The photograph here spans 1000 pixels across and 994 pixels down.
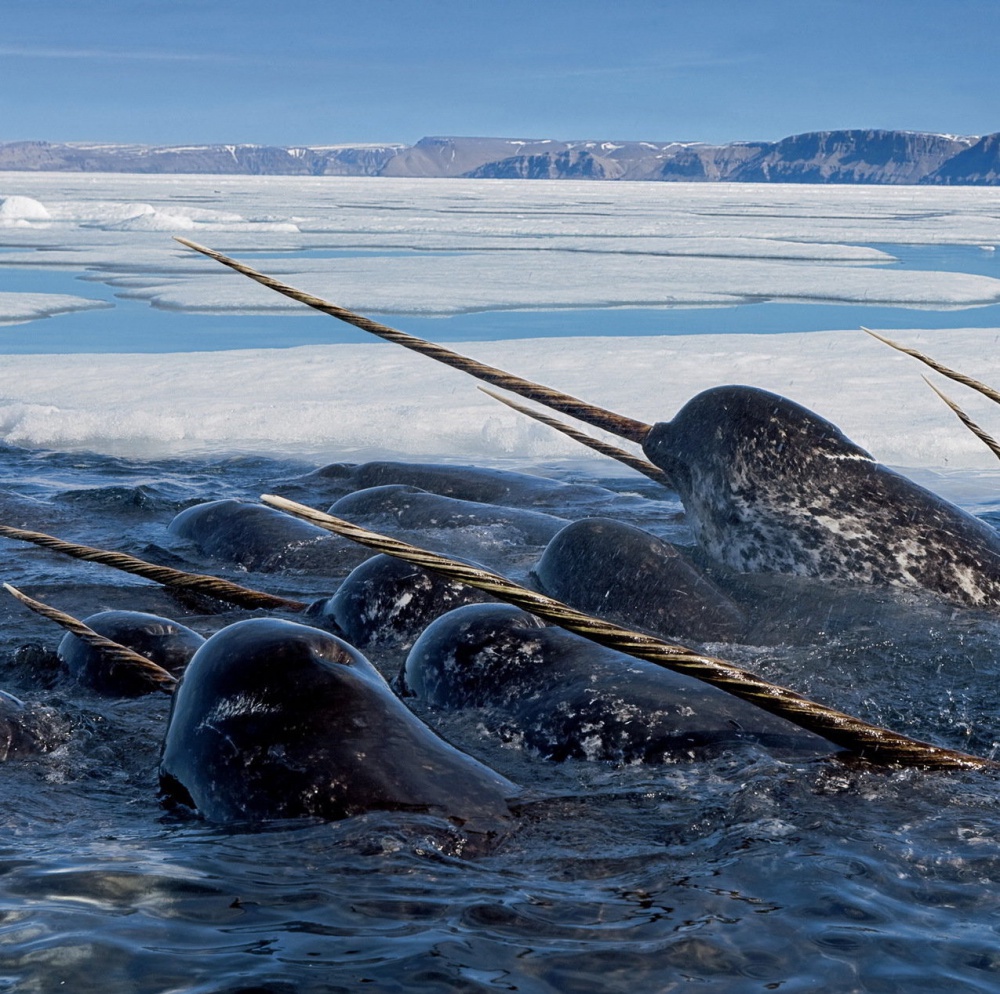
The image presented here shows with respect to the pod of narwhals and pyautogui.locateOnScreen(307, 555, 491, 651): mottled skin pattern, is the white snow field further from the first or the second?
pyautogui.locateOnScreen(307, 555, 491, 651): mottled skin pattern

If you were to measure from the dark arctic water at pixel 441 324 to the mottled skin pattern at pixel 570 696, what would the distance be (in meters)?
12.5

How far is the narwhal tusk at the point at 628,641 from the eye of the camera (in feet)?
8.73

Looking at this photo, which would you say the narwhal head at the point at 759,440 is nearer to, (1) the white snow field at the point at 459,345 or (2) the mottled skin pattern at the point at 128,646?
(2) the mottled skin pattern at the point at 128,646

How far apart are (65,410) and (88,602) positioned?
5.60 m

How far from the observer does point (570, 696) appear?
13.5ft

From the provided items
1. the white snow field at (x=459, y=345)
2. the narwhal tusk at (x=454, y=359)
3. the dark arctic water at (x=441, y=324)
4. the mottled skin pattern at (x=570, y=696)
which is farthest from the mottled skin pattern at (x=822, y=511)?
the dark arctic water at (x=441, y=324)

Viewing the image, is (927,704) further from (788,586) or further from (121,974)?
(121,974)

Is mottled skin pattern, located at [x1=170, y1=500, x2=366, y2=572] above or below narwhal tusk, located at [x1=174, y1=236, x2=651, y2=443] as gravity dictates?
below

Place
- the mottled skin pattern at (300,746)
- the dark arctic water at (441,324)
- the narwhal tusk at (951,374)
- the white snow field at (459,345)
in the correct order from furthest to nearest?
the dark arctic water at (441,324), the white snow field at (459,345), the narwhal tusk at (951,374), the mottled skin pattern at (300,746)

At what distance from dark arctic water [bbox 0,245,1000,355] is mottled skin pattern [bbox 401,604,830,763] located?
12.5 metres

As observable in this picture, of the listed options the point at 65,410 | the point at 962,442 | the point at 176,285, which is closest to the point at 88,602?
the point at 65,410

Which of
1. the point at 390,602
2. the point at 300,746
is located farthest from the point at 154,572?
the point at 390,602

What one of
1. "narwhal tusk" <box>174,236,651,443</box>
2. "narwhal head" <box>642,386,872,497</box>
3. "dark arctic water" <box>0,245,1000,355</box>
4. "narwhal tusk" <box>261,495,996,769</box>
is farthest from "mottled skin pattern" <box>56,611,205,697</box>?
"dark arctic water" <box>0,245,1000,355</box>

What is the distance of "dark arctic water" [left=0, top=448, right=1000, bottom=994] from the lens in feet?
8.35
